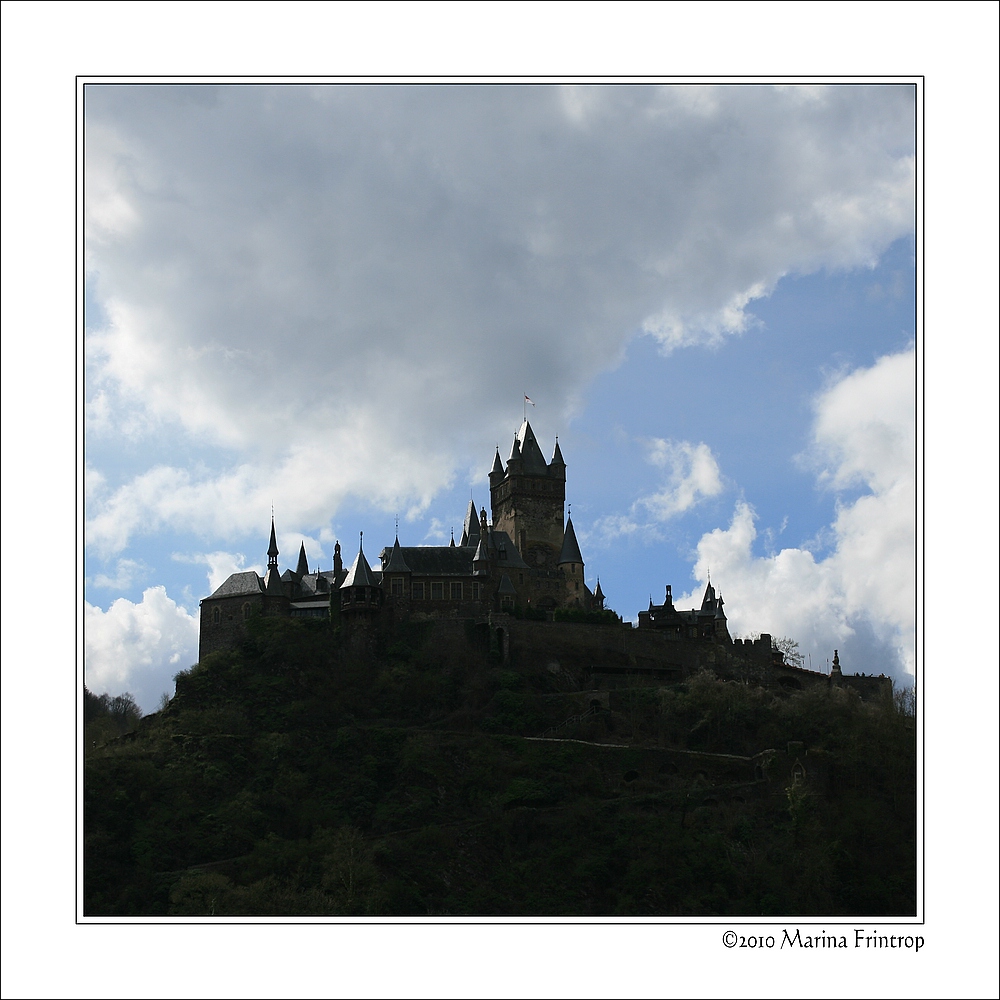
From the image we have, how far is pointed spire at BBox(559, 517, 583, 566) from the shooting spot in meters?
101

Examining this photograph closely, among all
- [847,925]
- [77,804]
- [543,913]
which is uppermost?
[77,804]

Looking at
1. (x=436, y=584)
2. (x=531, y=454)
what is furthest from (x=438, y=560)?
(x=531, y=454)

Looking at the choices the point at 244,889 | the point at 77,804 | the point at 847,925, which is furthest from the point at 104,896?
the point at 847,925

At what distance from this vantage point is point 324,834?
6862 centimetres

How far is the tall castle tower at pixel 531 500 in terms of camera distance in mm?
102562

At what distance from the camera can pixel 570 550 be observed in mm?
101000

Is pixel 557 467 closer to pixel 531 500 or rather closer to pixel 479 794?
pixel 531 500

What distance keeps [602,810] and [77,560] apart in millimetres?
39294

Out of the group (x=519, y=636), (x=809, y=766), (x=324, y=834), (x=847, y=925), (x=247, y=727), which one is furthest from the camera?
(x=519, y=636)

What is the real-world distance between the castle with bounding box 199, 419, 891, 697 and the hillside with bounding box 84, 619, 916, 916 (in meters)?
2.06

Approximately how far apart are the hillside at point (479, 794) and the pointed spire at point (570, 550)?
15.4m

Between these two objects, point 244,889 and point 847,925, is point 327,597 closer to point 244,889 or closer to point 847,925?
point 244,889

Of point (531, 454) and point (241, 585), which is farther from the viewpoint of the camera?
point (531, 454)

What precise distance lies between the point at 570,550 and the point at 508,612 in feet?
40.6
